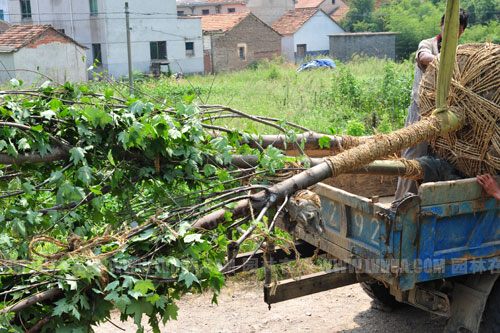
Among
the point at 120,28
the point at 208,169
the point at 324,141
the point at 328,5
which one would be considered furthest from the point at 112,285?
the point at 328,5

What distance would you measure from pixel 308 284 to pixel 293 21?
34.7 meters

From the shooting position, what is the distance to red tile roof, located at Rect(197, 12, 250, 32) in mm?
32500

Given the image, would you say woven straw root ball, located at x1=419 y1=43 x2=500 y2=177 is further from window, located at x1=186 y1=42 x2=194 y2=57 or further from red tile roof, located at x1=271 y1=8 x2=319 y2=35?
red tile roof, located at x1=271 y1=8 x2=319 y2=35

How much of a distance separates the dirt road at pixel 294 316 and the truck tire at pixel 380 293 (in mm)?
121

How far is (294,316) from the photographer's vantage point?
531 centimetres

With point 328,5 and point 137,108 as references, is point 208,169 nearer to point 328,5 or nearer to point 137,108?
point 137,108

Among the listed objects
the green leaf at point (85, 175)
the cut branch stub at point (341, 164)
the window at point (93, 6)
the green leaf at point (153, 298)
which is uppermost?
the window at point (93, 6)

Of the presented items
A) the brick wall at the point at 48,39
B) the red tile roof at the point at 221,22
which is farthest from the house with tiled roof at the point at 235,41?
the brick wall at the point at 48,39

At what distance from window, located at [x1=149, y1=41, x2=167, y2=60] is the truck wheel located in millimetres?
25696

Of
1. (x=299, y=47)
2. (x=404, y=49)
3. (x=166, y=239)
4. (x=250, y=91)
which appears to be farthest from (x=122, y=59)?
(x=166, y=239)

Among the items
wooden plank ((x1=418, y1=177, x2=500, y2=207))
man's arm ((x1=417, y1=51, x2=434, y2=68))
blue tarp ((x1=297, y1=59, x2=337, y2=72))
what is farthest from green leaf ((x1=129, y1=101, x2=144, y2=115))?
blue tarp ((x1=297, y1=59, x2=337, y2=72))

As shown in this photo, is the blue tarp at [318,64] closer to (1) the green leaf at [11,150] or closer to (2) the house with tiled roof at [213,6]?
(1) the green leaf at [11,150]

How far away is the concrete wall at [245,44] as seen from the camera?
3244cm

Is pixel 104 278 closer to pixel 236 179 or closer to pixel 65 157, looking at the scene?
pixel 65 157
